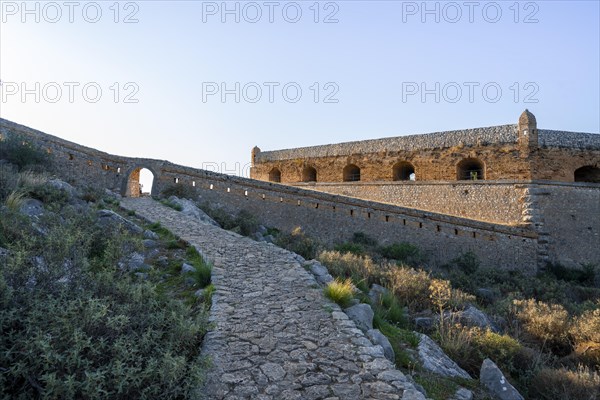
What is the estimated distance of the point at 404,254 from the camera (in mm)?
12188

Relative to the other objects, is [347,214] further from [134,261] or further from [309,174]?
[134,261]

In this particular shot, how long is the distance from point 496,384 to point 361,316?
1453 mm

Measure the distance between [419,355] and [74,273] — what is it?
351 cm

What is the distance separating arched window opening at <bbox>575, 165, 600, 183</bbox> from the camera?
1532 centimetres

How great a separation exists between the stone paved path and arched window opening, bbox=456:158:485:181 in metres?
12.8

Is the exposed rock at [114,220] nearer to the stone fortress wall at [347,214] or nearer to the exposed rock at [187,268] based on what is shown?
the exposed rock at [187,268]

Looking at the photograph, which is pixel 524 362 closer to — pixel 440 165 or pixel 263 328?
pixel 263 328

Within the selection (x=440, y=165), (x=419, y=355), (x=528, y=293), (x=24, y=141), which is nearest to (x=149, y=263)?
(x=419, y=355)

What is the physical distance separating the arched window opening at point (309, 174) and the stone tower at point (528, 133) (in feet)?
31.7

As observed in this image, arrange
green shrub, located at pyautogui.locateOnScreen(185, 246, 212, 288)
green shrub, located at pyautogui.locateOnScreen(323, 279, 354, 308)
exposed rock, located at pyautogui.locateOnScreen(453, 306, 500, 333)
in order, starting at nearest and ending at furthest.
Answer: green shrub, located at pyautogui.locateOnScreen(323, 279, 354, 308)
green shrub, located at pyautogui.locateOnScreen(185, 246, 212, 288)
exposed rock, located at pyautogui.locateOnScreen(453, 306, 500, 333)

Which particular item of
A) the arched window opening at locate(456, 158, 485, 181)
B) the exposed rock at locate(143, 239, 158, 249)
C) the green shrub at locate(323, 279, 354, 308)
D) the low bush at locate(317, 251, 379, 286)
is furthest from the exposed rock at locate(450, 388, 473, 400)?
the arched window opening at locate(456, 158, 485, 181)

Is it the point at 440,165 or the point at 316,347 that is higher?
the point at 440,165

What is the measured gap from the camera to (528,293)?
1027cm

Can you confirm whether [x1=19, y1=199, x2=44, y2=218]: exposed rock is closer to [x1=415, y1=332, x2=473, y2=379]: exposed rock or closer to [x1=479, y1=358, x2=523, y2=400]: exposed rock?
[x1=415, y1=332, x2=473, y2=379]: exposed rock
